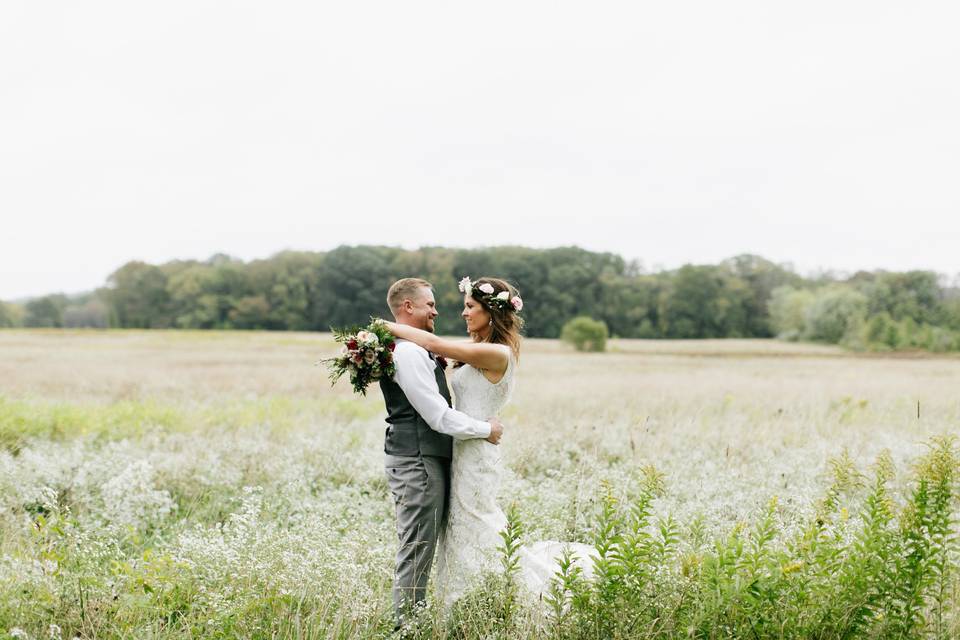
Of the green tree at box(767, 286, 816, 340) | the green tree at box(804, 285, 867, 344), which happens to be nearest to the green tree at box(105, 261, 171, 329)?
the green tree at box(767, 286, 816, 340)

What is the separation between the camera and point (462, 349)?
485 cm

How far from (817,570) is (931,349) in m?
57.1

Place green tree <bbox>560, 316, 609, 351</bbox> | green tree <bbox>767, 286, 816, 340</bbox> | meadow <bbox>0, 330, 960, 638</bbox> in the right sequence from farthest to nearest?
green tree <bbox>767, 286, 816, 340</bbox>, green tree <bbox>560, 316, 609, 351</bbox>, meadow <bbox>0, 330, 960, 638</bbox>

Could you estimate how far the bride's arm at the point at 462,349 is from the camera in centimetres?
487

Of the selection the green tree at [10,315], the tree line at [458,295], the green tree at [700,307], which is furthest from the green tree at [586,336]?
the green tree at [10,315]

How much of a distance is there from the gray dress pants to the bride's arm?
740 millimetres

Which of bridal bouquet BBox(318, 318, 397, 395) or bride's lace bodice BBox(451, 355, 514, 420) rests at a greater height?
bridal bouquet BBox(318, 318, 397, 395)

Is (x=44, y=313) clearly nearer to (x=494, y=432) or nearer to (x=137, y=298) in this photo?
(x=137, y=298)

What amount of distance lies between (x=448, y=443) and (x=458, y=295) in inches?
2571

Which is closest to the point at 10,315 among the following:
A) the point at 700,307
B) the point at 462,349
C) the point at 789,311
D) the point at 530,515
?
the point at 530,515

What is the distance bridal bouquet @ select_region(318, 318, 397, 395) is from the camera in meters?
4.75

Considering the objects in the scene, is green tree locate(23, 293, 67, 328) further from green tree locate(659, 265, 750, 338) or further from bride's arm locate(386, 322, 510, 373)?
bride's arm locate(386, 322, 510, 373)

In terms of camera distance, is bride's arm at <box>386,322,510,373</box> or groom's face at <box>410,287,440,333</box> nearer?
bride's arm at <box>386,322,510,373</box>

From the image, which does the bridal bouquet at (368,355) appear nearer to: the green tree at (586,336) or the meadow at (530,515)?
the meadow at (530,515)
